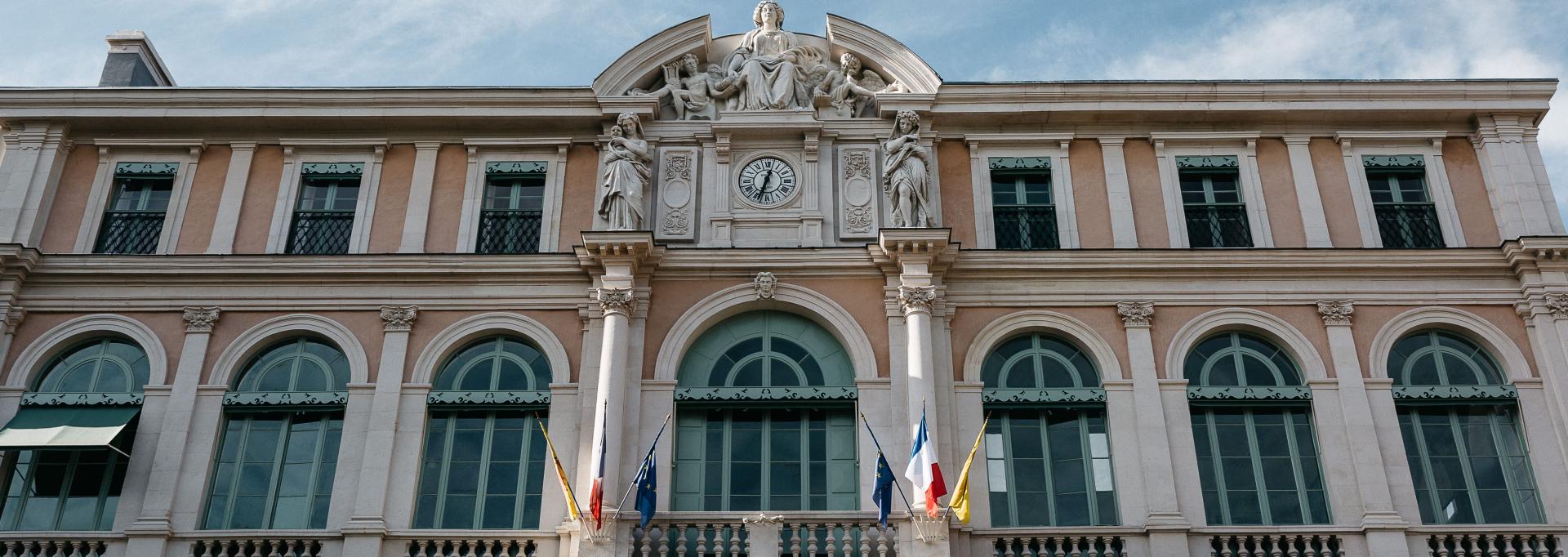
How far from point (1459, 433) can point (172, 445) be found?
55.3 feet

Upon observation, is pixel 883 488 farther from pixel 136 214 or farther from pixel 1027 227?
pixel 136 214

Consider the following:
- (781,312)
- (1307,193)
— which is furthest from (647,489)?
(1307,193)

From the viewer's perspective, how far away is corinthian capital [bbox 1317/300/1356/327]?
67.9ft

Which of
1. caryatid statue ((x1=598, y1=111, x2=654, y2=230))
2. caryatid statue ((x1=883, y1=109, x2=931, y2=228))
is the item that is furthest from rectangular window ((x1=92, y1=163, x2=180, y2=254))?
caryatid statue ((x1=883, y1=109, x2=931, y2=228))

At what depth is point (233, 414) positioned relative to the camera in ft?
67.4

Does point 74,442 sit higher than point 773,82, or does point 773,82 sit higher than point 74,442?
point 773,82

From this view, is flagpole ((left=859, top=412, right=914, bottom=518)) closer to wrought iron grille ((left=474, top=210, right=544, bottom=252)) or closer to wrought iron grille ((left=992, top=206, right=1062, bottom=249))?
wrought iron grille ((left=992, top=206, right=1062, bottom=249))

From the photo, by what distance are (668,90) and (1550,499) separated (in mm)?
13239

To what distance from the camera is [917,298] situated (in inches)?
802

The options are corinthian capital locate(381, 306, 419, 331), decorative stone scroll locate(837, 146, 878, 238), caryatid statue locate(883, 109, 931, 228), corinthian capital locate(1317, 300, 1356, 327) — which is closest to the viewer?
corinthian capital locate(1317, 300, 1356, 327)

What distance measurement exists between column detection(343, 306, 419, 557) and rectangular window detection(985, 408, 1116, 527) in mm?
7728

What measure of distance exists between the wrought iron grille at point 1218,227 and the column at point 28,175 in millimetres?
16502

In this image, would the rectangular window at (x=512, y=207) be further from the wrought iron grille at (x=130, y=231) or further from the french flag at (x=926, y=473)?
the french flag at (x=926, y=473)

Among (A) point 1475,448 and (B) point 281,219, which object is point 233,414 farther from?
(A) point 1475,448
